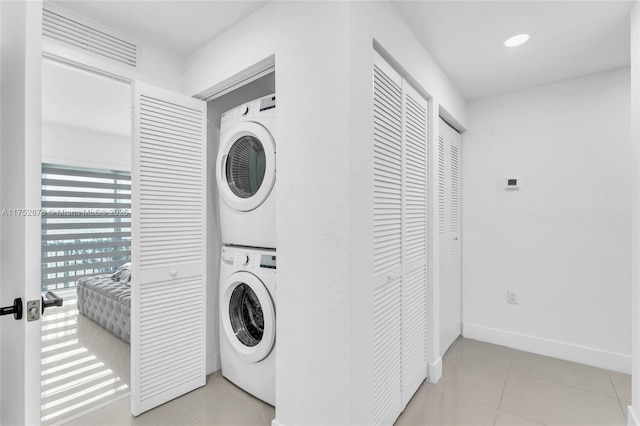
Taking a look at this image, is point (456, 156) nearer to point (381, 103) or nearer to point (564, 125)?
point (564, 125)

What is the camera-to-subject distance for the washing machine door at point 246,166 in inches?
72.1

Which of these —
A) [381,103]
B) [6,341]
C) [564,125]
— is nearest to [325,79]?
[381,103]

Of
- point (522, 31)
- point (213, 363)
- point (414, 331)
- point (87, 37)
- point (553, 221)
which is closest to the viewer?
point (87, 37)

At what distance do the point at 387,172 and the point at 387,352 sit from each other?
0.97 m

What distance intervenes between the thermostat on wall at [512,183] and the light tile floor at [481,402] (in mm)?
1501

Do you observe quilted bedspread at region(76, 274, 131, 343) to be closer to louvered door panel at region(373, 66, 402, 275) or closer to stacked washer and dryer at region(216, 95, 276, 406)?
stacked washer and dryer at region(216, 95, 276, 406)

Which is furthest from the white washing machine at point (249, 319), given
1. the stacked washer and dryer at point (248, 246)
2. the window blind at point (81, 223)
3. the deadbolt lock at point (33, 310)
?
the window blind at point (81, 223)

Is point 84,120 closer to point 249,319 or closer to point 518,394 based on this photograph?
point 249,319

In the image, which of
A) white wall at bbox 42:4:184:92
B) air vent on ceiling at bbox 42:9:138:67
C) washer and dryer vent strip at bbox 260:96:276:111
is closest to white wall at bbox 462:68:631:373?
washer and dryer vent strip at bbox 260:96:276:111

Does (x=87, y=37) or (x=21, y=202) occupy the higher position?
(x=87, y=37)

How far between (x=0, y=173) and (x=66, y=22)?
123 centimetres

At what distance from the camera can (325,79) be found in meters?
1.36

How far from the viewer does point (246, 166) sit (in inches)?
81.7

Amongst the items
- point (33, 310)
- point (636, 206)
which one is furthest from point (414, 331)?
point (33, 310)
